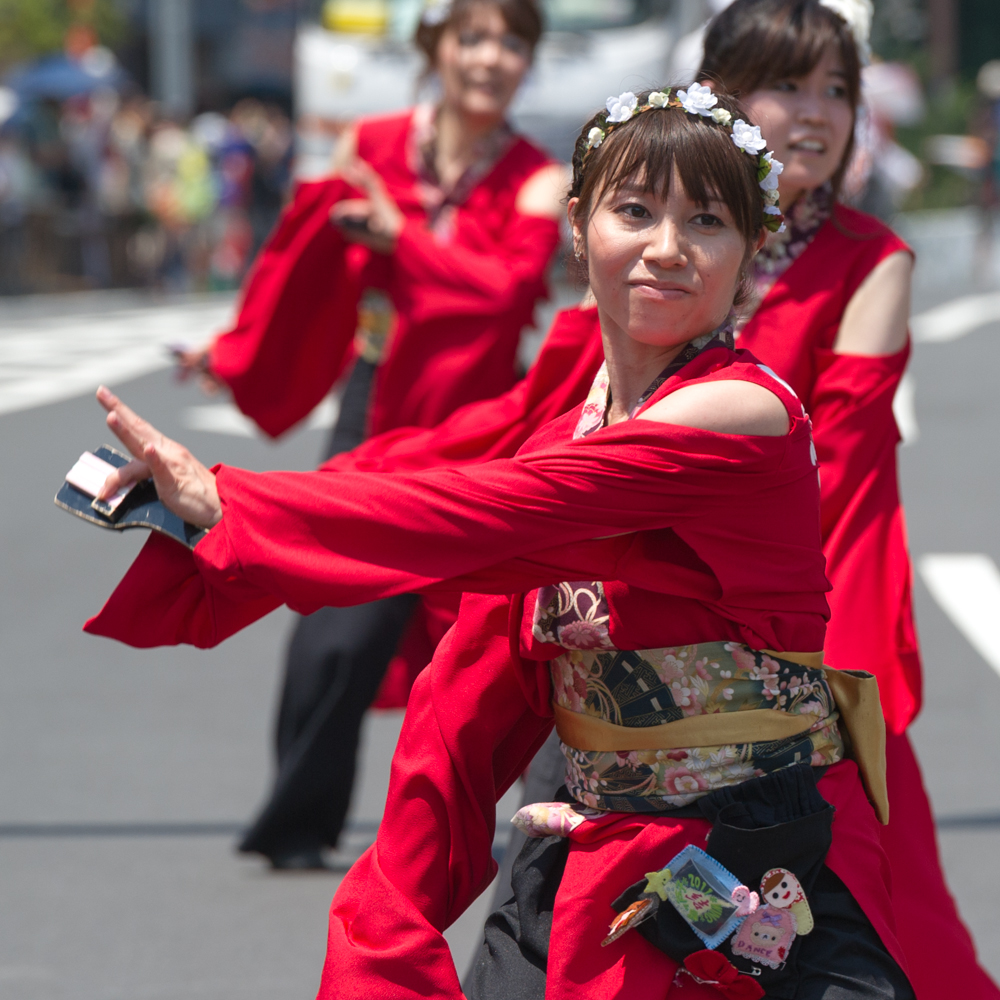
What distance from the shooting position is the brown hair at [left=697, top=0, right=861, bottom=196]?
3.11 m

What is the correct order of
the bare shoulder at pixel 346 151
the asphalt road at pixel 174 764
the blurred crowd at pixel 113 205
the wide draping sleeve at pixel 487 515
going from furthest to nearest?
the blurred crowd at pixel 113 205 < the bare shoulder at pixel 346 151 < the asphalt road at pixel 174 764 < the wide draping sleeve at pixel 487 515

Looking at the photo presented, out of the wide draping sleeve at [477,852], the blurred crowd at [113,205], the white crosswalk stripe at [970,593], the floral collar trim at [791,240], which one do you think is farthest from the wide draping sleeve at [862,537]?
the blurred crowd at [113,205]

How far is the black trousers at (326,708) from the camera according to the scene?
441 cm

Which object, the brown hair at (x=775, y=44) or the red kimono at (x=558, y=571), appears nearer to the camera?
the red kimono at (x=558, y=571)

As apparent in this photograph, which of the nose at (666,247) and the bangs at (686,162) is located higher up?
the bangs at (686,162)

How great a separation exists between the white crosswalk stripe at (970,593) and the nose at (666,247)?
465 centimetres

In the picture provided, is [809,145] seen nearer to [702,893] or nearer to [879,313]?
[879,313]

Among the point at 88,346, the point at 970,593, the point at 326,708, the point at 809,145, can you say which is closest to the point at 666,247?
the point at 809,145

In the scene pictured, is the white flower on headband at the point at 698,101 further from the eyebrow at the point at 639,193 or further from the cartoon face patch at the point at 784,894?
the cartoon face patch at the point at 784,894

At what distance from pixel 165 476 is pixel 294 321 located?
8.65ft

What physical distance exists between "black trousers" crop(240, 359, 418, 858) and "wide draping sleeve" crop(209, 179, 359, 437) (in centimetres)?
30

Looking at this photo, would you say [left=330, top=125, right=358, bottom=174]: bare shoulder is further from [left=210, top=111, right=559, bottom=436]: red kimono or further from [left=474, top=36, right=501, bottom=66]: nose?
[left=474, top=36, right=501, bottom=66]: nose

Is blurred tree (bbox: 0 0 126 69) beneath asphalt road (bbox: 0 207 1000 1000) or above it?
beneath

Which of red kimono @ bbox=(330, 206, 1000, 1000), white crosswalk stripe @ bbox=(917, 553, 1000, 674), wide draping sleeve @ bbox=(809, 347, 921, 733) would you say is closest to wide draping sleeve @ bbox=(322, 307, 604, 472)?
red kimono @ bbox=(330, 206, 1000, 1000)
